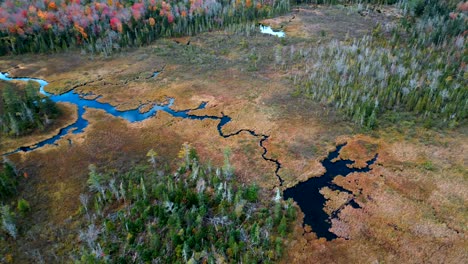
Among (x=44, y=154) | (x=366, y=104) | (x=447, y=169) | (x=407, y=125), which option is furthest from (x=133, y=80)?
(x=447, y=169)

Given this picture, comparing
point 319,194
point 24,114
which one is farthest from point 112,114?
point 319,194

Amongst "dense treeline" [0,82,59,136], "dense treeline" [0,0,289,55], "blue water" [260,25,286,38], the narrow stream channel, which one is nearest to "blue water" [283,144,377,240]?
the narrow stream channel

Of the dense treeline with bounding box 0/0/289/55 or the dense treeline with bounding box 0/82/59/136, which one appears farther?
the dense treeline with bounding box 0/0/289/55

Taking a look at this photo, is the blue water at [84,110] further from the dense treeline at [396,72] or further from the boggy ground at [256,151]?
the dense treeline at [396,72]

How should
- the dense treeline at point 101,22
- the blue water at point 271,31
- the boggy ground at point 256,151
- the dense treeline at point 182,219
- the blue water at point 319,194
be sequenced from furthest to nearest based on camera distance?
the blue water at point 271,31 → the dense treeline at point 101,22 → the blue water at point 319,194 → the boggy ground at point 256,151 → the dense treeline at point 182,219

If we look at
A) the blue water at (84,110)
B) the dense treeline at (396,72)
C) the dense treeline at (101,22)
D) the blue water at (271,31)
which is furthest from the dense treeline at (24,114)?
the blue water at (271,31)

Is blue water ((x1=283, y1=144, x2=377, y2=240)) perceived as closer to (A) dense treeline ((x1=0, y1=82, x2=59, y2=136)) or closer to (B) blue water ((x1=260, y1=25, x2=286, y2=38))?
(A) dense treeline ((x1=0, y1=82, x2=59, y2=136))

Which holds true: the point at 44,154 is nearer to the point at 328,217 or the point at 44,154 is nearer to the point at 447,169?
the point at 328,217
